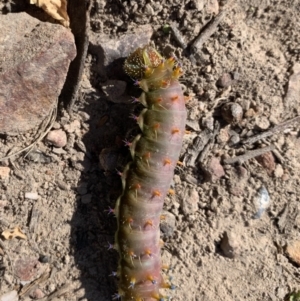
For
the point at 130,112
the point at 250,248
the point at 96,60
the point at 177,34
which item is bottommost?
the point at 250,248

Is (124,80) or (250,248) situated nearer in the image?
(124,80)

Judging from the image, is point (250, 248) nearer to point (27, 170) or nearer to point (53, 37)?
point (27, 170)

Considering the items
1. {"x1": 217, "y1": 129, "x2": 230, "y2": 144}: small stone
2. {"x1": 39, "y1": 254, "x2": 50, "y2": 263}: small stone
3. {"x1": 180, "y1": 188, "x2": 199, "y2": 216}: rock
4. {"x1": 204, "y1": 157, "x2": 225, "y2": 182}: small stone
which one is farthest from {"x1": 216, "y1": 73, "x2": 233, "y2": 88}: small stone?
{"x1": 39, "y1": 254, "x2": 50, "y2": 263}: small stone

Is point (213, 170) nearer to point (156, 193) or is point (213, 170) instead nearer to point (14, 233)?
point (156, 193)

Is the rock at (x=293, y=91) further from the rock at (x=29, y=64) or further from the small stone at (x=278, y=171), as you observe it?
the rock at (x=29, y=64)

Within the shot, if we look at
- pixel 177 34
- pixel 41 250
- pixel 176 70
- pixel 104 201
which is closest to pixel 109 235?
pixel 104 201

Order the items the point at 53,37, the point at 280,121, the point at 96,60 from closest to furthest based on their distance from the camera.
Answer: the point at 53,37 → the point at 96,60 → the point at 280,121

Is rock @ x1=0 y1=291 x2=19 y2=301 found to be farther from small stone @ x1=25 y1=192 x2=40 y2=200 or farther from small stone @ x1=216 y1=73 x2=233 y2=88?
small stone @ x1=216 y1=73 x2=233 y2=88

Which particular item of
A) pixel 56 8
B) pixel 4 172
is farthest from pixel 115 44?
pixel 4 172
